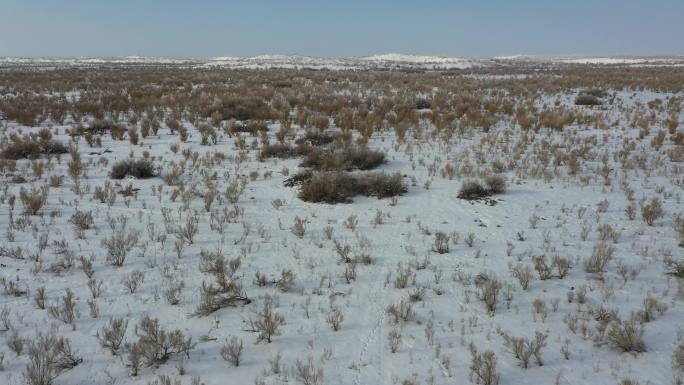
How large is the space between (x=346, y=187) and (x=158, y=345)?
179 inches

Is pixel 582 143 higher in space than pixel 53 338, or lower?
higher

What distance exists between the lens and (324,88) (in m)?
25.9

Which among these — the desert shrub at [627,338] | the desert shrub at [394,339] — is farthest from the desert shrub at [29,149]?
the desert shrub at [627,338]

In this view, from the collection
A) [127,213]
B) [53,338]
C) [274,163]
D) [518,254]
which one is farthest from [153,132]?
[518,254]

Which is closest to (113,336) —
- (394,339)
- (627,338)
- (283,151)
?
(394,339)

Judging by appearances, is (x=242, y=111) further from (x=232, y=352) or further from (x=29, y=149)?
(x=232, y=352)

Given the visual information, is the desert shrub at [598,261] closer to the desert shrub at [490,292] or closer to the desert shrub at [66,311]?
the desert shrub at [490,292]

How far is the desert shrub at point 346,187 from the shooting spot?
7062mm

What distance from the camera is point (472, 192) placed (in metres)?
7.27

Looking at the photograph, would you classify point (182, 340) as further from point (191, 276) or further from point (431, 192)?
point (431, 192)

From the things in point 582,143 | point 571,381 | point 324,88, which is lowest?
point 571,381

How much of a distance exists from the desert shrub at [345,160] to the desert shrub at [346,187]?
3.95 ft

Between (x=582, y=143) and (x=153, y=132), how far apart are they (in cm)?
1250

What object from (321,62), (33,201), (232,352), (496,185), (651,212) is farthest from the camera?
(321,62)
